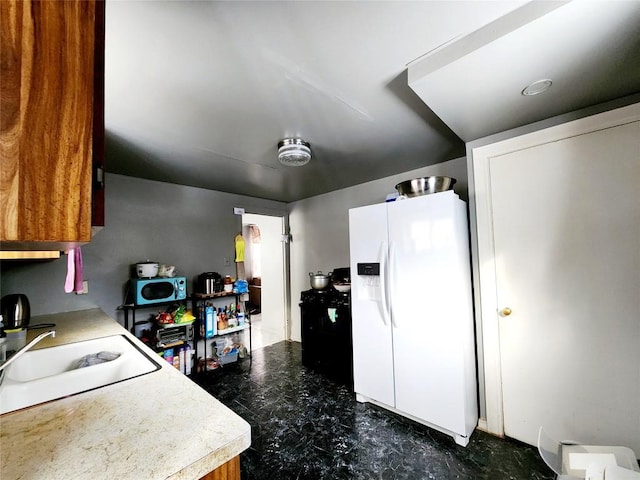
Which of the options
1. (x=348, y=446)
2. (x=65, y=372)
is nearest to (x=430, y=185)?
(x=348, y=446)

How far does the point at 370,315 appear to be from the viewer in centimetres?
235

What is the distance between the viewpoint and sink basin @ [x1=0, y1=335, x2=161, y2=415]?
41.1 inches

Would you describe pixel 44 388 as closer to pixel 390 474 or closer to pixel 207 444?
pixel 207 444

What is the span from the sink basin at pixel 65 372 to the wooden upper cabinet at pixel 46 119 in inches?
36.9

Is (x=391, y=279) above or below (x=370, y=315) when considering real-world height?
above

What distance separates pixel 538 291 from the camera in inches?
70.1

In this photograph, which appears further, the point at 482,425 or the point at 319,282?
the point at 319,282

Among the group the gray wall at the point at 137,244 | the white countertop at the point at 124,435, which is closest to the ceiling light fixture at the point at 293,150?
the white countertop at the point at 124,435

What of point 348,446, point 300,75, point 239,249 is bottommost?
point 348,446

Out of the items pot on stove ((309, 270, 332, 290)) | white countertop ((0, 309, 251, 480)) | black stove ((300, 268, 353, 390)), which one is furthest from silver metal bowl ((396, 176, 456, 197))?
white countertop ((0, 309, 251, 480))

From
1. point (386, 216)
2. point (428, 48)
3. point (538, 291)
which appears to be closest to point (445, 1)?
point (428, 48)

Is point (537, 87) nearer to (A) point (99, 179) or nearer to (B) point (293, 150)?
(B) point (293, 150)

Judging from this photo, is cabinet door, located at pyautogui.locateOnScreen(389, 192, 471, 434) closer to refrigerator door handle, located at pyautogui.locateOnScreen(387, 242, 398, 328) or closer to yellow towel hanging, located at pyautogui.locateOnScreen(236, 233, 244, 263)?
refrigerator door handle, located at pyautogui.locateOnScreen(387, 242, 398, 328)

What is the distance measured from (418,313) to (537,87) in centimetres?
155
